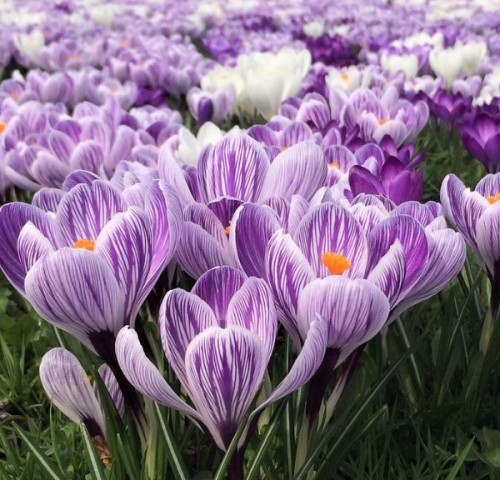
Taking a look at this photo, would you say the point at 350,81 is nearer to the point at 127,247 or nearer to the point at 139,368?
the point at 127,247

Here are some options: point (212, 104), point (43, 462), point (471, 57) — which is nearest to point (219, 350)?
point (43, 462)

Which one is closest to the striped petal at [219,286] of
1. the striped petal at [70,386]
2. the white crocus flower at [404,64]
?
the striped petal at [70,386]

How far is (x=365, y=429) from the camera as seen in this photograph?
4.70 ft

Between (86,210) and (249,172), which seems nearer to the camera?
(86,210)

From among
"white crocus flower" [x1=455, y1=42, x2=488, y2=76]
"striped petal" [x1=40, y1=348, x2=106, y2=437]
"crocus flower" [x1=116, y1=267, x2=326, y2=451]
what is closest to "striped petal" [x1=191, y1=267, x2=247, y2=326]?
"crocus flower" [x1=116, y1=267, x2=326, y2=451]

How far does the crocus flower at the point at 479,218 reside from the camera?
149 cm

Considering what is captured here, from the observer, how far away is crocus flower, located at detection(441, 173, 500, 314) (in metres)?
1.49

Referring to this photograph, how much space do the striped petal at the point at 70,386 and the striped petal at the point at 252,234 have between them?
0.38m

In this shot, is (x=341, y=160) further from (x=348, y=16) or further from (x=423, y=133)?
(x=348, y=16)

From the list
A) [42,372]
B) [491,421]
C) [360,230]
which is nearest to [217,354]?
[360,230]

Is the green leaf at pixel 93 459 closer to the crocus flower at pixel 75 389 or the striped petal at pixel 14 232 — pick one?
the crocus flower at pixel 75 389

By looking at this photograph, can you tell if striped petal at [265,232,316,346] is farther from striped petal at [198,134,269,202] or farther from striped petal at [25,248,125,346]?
striped petal at [198,134,269,202]

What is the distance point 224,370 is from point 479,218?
2.21 feet

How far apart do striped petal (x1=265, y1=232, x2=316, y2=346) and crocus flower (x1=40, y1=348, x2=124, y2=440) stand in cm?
43
